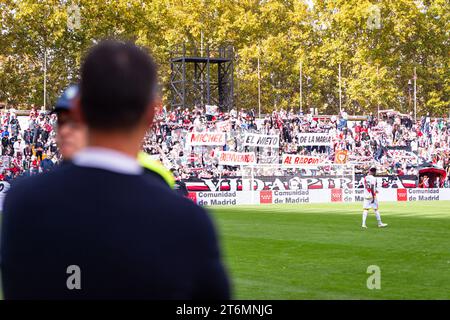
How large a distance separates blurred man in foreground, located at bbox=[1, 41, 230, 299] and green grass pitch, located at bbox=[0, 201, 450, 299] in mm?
9851

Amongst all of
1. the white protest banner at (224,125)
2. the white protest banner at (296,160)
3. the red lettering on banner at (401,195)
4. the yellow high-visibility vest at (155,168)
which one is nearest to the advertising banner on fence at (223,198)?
the white protest banner at (296,160)

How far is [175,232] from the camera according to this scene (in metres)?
2.79

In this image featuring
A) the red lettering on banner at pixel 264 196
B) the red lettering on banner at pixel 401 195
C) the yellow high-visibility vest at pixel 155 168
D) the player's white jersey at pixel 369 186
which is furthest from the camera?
the red lettering on banner at pixel 401 195

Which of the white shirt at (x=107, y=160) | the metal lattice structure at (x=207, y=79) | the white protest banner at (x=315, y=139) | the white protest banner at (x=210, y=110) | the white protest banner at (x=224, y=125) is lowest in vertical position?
the white protest banner at (x=315, y=139)

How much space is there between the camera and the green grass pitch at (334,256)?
44.1 ft

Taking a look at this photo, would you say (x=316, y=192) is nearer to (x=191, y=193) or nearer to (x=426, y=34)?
(x=191, y=193)

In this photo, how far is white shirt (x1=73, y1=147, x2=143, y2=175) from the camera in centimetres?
285

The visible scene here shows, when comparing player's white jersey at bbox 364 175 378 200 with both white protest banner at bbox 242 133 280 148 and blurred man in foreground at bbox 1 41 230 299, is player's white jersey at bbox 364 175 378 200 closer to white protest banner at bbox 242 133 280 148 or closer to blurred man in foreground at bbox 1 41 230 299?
white protest banner at bbox 242 133 280 148

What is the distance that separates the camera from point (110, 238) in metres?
2.78

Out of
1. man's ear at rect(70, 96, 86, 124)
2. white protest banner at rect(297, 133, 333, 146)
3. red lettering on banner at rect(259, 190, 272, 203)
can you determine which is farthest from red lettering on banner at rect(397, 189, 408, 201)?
man's ear at rect(70, 96, 86, 124)

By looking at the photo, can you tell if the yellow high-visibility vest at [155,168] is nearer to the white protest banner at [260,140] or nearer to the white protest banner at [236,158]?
the white protest banner at [236,158]

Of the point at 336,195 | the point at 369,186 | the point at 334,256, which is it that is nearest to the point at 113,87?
the point at 334,256

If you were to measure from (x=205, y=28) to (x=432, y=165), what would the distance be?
36909 mm

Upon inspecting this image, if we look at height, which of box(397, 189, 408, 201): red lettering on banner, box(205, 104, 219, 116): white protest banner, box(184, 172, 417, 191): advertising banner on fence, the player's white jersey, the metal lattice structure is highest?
the metal lattice structure
